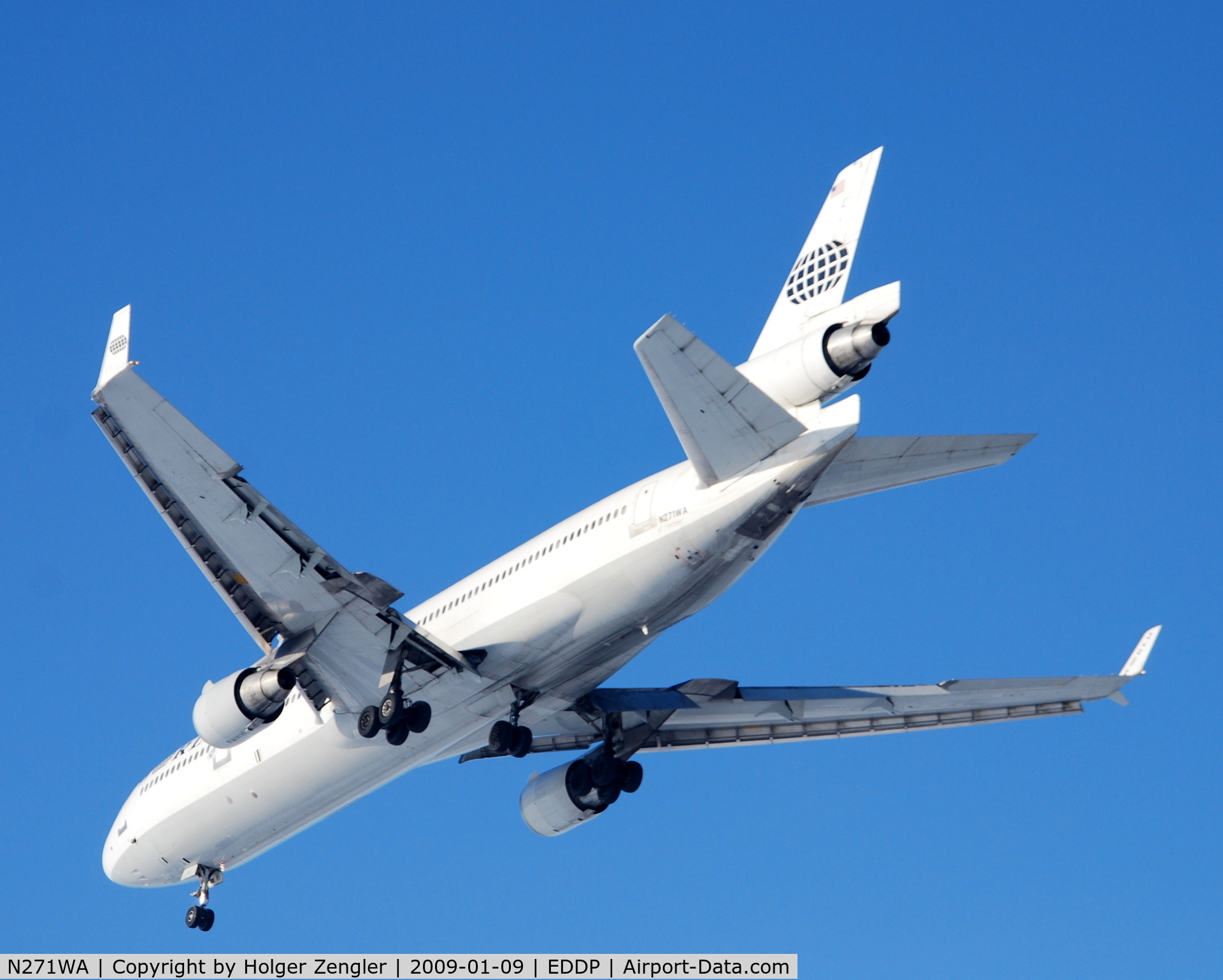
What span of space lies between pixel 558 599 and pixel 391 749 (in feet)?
18.2

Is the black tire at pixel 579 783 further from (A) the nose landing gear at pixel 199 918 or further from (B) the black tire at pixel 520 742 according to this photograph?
(A) the nose landing gear at pixel 199 918

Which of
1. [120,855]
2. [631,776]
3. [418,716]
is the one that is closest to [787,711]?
[631,776]

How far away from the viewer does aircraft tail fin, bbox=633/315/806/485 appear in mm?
17531

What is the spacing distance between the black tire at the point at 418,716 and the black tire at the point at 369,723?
508 mm

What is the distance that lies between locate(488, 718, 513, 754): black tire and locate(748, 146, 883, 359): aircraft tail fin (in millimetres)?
7781

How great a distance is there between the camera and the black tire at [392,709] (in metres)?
22.5

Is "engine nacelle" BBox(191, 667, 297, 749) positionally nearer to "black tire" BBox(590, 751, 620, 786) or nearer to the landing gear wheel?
the landing gear wheel

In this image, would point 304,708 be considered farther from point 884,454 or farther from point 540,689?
point 884,454

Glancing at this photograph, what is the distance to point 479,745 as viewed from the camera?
26.7m

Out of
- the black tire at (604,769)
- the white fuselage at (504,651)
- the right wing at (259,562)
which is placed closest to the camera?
the right wing at (259,562)

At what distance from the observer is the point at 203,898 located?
2861 centimetres

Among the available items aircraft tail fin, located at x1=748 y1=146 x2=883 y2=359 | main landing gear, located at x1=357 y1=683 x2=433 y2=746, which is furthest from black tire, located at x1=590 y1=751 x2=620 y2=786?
aircraft tail fin, located at x1=748 y1=146 x2=883 y2=359

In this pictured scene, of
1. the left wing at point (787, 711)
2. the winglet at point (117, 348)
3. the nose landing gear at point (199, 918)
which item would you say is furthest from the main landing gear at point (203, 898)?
the winglet at point (117, 348)

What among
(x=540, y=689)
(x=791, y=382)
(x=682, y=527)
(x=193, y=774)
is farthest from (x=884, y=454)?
(x=193, y=774)
